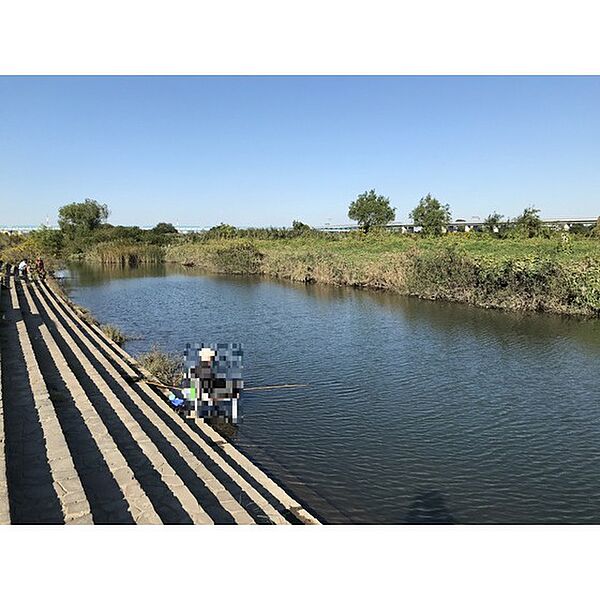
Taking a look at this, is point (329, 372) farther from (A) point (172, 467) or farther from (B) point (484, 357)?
(A) point (172, 467)

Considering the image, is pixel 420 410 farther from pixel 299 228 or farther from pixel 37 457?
pixel 299 228

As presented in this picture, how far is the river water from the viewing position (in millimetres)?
5691

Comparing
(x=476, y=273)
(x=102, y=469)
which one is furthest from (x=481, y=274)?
(x=102, y=469)

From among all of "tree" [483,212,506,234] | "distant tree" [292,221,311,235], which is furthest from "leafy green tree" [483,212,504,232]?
"distant tree" [292,221,311,235]

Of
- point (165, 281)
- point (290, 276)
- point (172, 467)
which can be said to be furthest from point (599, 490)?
point (165, 281)

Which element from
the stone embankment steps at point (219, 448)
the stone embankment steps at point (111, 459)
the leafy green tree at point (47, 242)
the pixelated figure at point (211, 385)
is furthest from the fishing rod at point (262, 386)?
the leafy green tree at point (47, 242)

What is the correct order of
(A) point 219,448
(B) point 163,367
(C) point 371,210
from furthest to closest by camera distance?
(C) point 371,210
(B) point 163,367
(A) point 219,448

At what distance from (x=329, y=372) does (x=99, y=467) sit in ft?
20.9

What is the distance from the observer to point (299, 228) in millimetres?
60812

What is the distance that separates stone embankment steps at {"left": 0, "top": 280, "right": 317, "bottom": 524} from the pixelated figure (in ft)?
1.14

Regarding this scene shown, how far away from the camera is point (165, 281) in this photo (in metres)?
31.9

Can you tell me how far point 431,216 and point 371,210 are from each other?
25.6 ft

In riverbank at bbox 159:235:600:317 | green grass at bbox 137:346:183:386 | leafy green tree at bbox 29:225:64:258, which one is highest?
leafy green tree at bbox 29:225:64:258

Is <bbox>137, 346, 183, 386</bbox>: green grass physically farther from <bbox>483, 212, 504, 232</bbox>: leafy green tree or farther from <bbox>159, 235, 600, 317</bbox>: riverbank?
<bbox>483, 212, 504, 232</bbox>: leafy green tree
